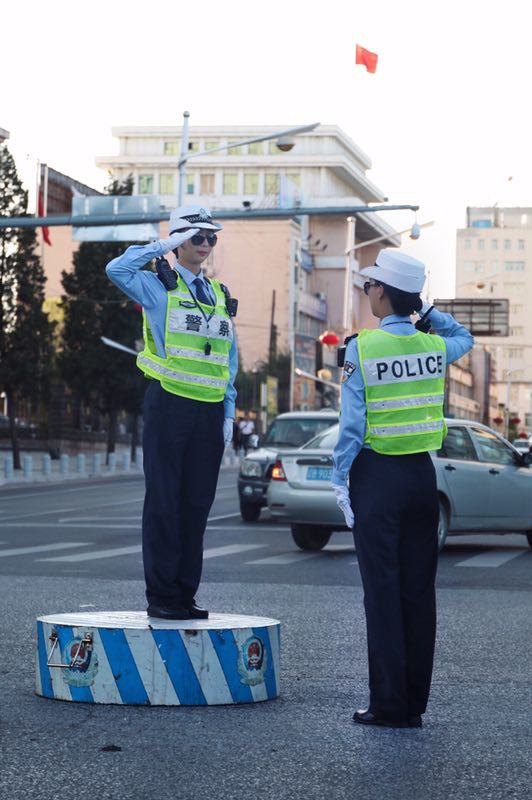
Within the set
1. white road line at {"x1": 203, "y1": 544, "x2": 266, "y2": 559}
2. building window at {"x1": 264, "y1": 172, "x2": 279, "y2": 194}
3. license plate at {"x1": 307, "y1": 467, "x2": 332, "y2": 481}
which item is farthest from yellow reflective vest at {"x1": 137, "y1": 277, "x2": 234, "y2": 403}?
building window at {"x1": 264, "y1": 172, "x2": 279, "y2": 194}

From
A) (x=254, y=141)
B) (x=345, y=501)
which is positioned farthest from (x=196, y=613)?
(x=254, y=141)

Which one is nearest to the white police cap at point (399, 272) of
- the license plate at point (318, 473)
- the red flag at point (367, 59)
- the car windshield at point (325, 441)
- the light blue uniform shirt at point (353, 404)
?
the light blue uniform shirt at point (353, 404)

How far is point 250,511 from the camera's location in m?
23.2

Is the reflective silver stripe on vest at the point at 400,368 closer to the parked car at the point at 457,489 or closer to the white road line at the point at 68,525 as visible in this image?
the parked car at the point at 457,489

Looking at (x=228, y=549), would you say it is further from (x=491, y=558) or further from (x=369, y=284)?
(x=369, y=284)

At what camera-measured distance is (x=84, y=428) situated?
68125 millimetres

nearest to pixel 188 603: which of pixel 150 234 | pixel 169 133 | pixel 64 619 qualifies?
pixel 64 619

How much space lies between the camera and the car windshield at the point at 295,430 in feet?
74.1

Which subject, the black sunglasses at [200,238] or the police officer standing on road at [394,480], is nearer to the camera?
the police officer standing on road at [394,480]

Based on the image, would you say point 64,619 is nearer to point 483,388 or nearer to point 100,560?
point 100,560

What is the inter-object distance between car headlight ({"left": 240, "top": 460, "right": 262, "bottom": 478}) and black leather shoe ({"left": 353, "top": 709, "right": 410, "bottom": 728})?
53.8ft

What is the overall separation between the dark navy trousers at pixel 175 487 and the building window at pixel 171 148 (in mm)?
138861

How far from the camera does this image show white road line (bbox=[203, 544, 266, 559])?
16.8m

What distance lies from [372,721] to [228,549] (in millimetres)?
11455
